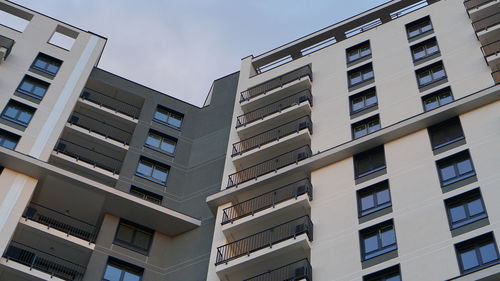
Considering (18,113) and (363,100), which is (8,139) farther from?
(363,100)

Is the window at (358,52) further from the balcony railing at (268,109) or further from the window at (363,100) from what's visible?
the window at (363,100)

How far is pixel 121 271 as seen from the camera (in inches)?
1506

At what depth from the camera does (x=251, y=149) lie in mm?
43875

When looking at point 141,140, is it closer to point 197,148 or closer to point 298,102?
point 197,148

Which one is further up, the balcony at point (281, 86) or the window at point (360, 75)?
the balcony at point (281, 86)

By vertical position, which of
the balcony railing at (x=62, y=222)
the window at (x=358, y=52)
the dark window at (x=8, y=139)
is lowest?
the balcony railing at (x=62, y=222)

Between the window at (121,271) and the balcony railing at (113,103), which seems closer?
the window at (121,271)

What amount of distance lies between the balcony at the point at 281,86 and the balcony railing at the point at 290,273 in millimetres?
15794

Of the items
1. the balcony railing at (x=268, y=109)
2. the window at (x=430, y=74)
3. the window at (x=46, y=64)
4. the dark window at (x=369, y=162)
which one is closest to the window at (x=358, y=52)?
the balcony railing at (x=268, y=109)

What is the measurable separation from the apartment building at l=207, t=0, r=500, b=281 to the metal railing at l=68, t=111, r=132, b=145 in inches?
287

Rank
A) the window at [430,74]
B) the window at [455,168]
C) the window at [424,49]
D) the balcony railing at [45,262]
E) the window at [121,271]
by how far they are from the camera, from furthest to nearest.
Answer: the window at [424,49] → the window at [430,74] → the window at [121,271] → the balcony railing at [45,262] → the window at [455,168]

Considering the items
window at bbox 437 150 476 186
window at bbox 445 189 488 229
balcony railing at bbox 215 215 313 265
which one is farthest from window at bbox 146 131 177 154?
window at bbox 445 189 488 229

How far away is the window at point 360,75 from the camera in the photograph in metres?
45.5

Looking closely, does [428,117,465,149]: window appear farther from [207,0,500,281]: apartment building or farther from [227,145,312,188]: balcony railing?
[227,145,312,188]: balcony railing
